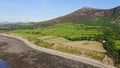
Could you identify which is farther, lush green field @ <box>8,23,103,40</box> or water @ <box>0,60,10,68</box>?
lush green field @ <box>8,23,103,40</box>

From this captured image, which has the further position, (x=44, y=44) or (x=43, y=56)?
(x=44, y=44)

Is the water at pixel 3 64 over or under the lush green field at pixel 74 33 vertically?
under

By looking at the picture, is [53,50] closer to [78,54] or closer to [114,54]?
[78,54]

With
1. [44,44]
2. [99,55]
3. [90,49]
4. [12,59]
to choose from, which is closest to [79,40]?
[44,44]

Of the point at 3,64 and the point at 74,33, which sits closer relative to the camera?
the point at 3,64

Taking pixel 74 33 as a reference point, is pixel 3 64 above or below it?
below

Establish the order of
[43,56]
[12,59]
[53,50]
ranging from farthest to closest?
[53,50] → [43,56] → [12,59]

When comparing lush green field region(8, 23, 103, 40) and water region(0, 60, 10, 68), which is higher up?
lush green field region(8, 23, 103, 40)

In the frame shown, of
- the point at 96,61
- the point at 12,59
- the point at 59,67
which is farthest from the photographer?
the point at 12,59

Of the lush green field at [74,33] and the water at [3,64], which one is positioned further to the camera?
the lush green field at [74,33]
